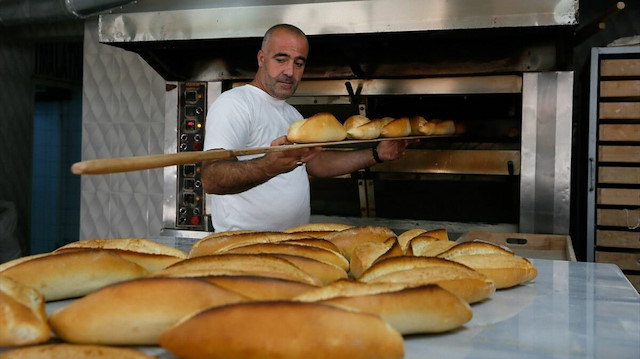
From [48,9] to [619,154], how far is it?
3.94 metres

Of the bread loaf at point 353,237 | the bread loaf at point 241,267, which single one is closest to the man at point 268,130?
the bread loaf at point 353,237

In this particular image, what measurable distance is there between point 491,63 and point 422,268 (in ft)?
7.76

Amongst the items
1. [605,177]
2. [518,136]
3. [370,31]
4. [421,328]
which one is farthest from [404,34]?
[421,328]

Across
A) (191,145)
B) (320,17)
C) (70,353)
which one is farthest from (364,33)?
(70,353)

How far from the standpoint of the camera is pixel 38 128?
320 inches

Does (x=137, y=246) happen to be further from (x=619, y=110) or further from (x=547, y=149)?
(x=619, y=110)

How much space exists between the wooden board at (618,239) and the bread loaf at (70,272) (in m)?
3.32

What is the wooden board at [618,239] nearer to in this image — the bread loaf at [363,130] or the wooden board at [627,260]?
the wooden board at [627,260]

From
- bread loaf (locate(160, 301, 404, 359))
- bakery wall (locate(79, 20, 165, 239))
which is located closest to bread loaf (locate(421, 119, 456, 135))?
bread loaf (locate(160, 301, 404, 359))

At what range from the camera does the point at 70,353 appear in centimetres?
74

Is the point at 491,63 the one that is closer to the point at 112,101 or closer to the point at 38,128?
the point at 112,101

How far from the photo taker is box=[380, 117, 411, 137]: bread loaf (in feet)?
8.32

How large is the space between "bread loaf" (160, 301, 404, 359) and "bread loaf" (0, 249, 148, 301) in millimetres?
365

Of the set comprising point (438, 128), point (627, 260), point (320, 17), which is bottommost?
point (627, 260)
